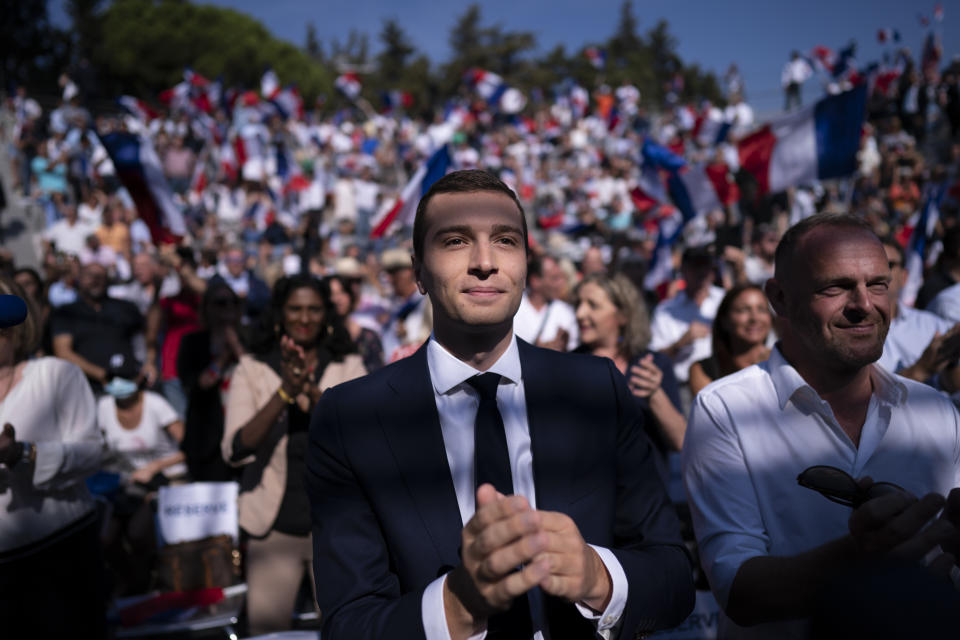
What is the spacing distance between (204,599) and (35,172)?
1558 cm

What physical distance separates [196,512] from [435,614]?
378cm

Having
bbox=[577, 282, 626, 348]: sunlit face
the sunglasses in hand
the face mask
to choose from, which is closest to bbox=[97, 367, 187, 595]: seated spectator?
the face mask

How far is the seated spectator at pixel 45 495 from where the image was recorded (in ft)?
9.38

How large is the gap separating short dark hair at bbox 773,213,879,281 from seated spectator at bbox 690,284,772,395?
1.97 m

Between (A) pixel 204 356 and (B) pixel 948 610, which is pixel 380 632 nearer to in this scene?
(B) pixel 948 610

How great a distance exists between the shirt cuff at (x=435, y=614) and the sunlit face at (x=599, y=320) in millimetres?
2969

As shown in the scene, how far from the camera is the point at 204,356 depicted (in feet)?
18.6

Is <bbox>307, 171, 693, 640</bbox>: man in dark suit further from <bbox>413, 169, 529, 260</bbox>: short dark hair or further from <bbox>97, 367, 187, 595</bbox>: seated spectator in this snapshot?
<bbox>97, 367, 187, 595</bbox>: seated spectator

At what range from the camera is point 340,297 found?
19.5 feet

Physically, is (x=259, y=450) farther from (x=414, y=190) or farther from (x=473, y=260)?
(x=414, y=190)

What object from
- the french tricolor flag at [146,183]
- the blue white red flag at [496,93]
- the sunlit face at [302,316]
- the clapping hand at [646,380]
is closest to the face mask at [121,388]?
the french tricolor flag at [146,183]

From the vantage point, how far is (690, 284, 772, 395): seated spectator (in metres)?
4.18

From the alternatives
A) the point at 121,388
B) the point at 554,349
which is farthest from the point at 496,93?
the point at 554,349

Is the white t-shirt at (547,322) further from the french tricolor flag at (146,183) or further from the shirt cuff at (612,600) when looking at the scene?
the shirt cuff at (612,600)
